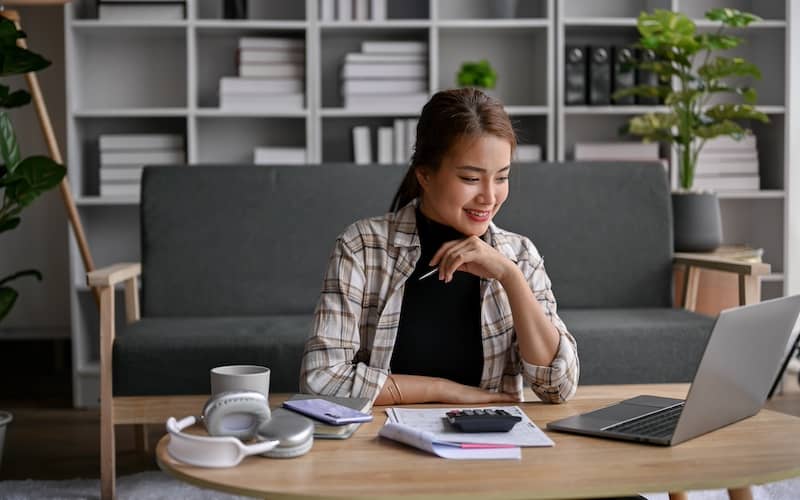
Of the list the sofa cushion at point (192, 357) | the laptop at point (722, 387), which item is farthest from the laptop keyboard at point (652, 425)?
→ the sofa cushion at point (192, 357)

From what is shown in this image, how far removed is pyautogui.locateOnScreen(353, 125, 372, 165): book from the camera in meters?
3.94

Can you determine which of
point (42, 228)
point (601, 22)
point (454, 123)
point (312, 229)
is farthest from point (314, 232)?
point (42, 228)

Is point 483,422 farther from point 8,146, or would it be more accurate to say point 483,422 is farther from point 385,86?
point 385,86

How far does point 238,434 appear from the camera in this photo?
44.7 inches

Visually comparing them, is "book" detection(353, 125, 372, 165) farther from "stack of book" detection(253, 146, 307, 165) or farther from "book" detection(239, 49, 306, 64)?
"book" detection(239, 49, 306, 64)

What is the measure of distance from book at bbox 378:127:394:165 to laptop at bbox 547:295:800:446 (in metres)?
2.67

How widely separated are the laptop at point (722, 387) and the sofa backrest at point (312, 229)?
1696 mm

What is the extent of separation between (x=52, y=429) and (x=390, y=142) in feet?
5.72

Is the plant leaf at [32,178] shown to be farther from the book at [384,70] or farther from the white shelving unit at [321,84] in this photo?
the book at [384,70]

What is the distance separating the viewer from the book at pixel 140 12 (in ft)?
12.4

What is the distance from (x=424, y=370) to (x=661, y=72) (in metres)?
2.19

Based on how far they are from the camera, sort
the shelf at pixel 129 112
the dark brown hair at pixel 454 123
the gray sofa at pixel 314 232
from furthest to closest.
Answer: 1. the shelf at pixel 129 112
2. the gray sofa at pixel 314 232
3. the dark brown hair at pixel 454 123

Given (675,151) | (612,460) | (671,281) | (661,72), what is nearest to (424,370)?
(612,460)

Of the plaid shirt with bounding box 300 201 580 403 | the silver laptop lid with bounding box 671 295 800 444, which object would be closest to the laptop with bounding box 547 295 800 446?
the silver laptop lid with bounding box 671 295 800 444
